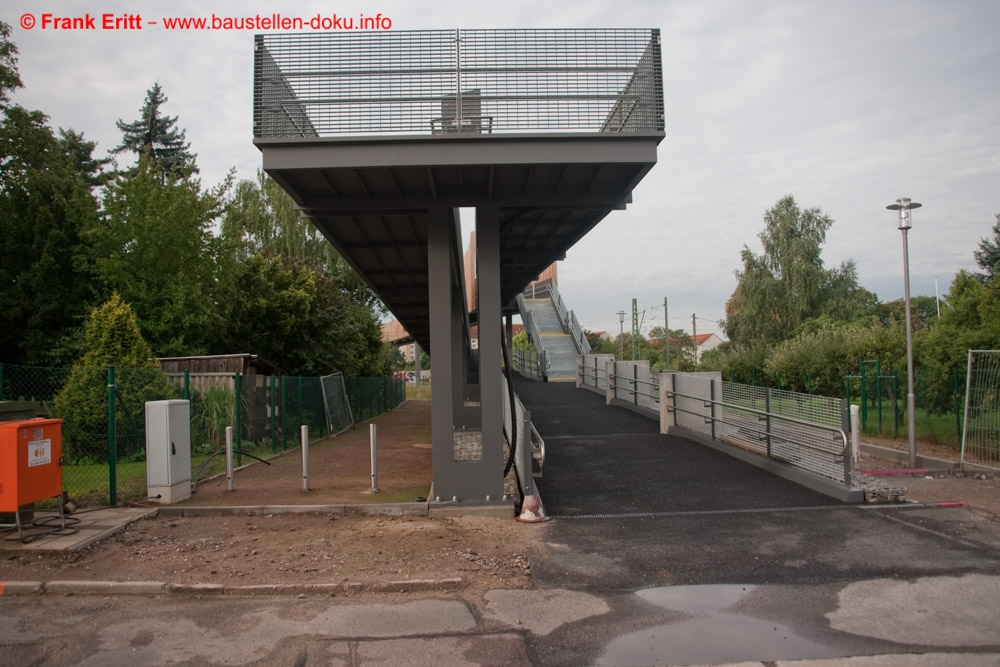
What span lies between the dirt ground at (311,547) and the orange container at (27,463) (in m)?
0.53

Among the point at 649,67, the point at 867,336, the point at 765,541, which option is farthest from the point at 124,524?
the point at 867,336

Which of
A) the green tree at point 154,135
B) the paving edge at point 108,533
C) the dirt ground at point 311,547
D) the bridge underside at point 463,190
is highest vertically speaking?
the green tree at point 154,135

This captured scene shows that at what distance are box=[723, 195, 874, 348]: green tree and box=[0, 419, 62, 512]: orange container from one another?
1688 inches

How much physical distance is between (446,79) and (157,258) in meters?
17.7

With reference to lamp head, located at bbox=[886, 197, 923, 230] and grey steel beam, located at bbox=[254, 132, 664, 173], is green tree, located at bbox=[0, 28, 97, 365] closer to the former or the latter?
grey steel beam, located at bbox=[254, 132, 664, 173]

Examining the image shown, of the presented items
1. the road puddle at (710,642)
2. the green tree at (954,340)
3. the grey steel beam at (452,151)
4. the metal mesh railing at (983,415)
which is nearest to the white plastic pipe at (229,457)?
the grey steel beam at (452,151)

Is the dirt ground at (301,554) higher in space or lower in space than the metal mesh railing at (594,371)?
lower

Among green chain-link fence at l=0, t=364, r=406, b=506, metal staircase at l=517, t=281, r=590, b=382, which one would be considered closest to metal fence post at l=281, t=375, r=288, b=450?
green chain-link fence at l=0, t=364, r=406, b=506

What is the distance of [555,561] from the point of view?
6.83 m

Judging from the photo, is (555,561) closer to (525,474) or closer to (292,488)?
(525,474)

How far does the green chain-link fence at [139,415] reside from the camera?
11703 mm

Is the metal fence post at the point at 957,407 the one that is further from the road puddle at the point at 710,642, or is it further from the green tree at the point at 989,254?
the green tree at the point at 989,254

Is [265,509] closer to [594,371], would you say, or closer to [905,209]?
[905,209]

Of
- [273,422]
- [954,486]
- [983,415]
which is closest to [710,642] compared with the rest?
[954,486]
